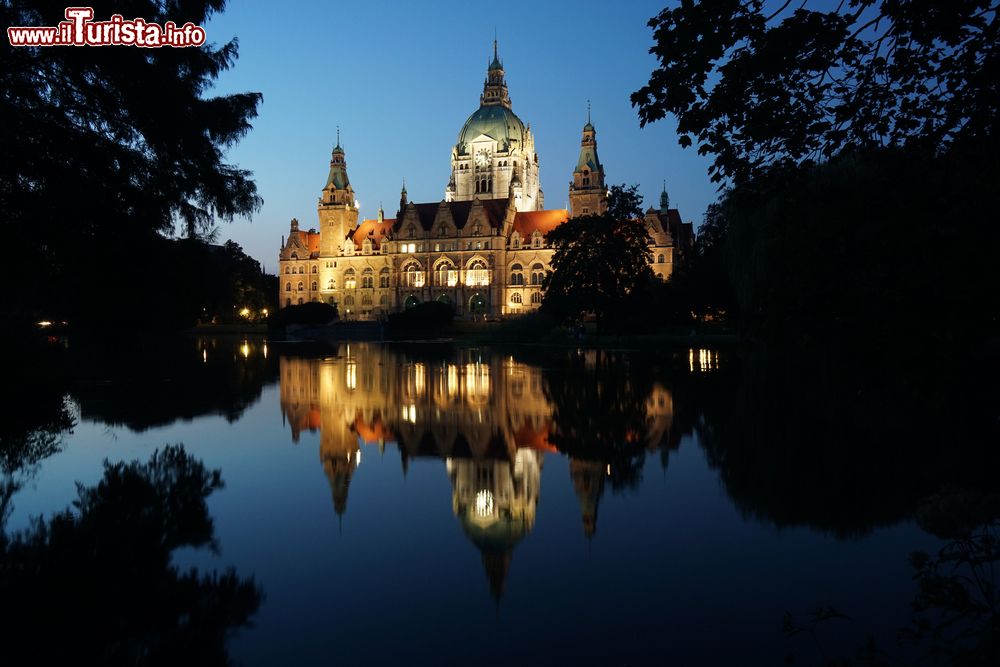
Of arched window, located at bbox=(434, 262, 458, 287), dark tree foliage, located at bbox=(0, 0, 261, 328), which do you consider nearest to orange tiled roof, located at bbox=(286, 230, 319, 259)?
arched window, located at bbox=(434, 262, 458, 287)

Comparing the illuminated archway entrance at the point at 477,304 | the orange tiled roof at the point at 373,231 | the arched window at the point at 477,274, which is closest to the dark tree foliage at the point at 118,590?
the illuminated archway entrance at the point at 477,304

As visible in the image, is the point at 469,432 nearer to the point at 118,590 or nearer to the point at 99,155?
the point at 99,155

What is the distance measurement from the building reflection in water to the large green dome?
102m

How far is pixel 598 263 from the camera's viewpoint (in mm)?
50625

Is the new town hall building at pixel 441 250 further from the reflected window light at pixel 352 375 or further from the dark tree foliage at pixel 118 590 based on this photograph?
the dark tree foliage at pixel 118 590

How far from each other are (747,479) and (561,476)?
2.30 meters

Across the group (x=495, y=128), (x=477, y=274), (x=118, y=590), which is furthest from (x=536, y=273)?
(x=118, y=590)

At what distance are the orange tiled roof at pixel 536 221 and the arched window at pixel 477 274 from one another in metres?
6.42

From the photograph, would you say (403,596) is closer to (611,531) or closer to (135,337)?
(611,531)

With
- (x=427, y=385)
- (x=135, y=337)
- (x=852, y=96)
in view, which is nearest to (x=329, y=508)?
(x=135, y=337)

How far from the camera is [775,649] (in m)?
5.25

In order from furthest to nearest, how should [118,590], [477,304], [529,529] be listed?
[477,304]
[529,529]
[118,590]

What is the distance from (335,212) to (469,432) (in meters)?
100

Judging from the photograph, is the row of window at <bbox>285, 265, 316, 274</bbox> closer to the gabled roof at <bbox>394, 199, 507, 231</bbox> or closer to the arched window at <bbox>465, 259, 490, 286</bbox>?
the gabled roof at <bbox>394, 199, 507, 231</bbox>
